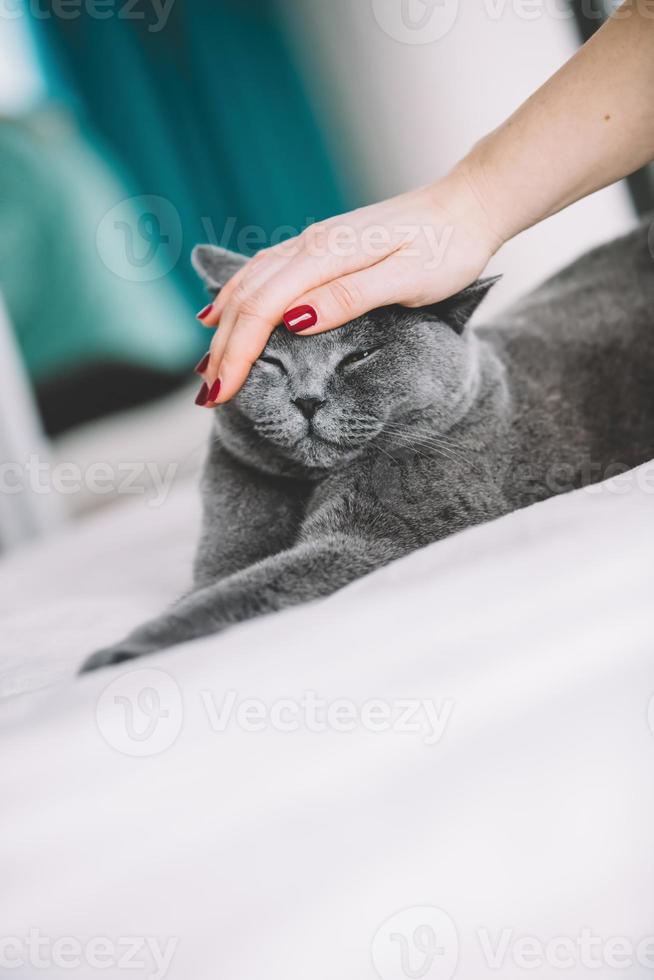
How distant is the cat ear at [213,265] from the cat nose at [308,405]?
271 mm

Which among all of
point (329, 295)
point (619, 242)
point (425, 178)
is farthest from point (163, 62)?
point (329, 295)

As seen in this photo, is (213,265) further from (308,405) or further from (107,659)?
(107,659)

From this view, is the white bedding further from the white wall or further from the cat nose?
the white wall

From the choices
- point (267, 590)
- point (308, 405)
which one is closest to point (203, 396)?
point (308, 405)

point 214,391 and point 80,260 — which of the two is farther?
point 80,260

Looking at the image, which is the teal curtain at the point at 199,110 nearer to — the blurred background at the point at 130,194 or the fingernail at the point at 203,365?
the blurred background at the point at 130,194

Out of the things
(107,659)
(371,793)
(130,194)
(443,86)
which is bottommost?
(371,793)

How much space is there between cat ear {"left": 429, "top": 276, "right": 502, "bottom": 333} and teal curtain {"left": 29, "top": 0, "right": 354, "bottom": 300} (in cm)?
148

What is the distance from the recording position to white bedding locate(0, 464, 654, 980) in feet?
1.71

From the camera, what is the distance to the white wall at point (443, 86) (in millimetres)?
1316

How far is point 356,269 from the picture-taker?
851 mm

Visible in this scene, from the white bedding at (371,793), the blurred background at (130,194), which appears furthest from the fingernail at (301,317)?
the blurred background at (130,194)

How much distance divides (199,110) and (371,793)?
2809 mm

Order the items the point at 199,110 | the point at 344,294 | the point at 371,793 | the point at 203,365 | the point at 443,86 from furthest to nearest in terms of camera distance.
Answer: the point at 199,110, the point at 443,86, the point at 203,365, the point at 344,294, the point at 371,793
